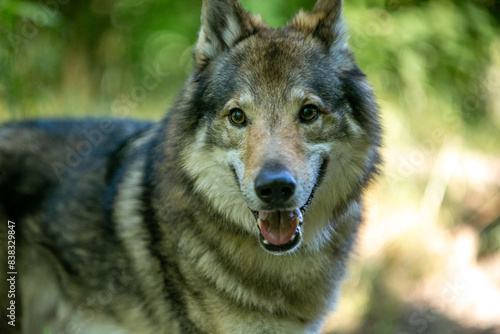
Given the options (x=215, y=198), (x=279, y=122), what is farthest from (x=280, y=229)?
(x=279, y=122)

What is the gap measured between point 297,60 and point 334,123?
1.54ft

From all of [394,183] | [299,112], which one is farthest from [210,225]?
[394,183]

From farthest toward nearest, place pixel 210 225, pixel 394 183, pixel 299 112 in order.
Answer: pixel 394 183
pixel 210 225
pixel 299 112

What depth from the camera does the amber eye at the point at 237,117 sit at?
10.0ft

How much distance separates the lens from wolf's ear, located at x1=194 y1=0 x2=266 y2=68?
129 inches

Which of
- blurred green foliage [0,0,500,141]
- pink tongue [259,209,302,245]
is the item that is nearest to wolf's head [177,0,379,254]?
pink tongue [259,209,302,245]

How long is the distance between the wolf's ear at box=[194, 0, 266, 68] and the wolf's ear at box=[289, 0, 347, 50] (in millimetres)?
341

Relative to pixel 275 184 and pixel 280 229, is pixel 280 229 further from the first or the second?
pixel 275 184

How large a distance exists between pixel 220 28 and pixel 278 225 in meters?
1.42

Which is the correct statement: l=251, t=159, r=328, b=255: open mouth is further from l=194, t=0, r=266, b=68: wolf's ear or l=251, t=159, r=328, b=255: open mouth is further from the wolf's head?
l=194, t=0, r=266, b=68: wolf's ear

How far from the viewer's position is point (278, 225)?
291 centimetres

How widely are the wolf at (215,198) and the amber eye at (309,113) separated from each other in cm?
1

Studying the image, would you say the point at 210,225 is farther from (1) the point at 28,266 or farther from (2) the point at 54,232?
(1) the point at 28,266

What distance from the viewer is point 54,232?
144 inches
